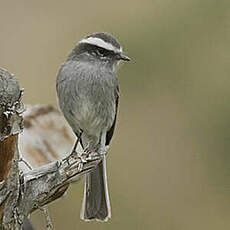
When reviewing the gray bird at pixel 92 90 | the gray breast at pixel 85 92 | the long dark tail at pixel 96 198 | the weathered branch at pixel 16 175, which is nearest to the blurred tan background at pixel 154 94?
the long dark tail at pixel 96 198

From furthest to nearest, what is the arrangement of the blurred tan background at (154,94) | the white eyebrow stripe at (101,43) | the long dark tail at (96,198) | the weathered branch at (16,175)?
the blurred tan background at (154,94)
the long dark tail at (96,198)
the white eyebrow stripe at (101,43)
the weathered branch at (16,175)

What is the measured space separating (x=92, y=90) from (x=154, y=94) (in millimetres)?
1522

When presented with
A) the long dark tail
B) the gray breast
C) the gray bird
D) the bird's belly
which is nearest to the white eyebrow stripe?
the gray bird

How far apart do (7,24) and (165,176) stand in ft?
4.60

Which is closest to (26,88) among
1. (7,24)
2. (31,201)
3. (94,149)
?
(7,24)

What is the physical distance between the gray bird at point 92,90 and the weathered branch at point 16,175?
24.7 inches

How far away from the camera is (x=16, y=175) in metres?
3.48

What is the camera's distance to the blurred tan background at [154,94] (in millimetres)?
5793

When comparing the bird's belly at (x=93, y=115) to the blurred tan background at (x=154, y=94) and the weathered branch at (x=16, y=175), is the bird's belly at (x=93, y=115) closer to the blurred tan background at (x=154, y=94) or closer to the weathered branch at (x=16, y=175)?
the weathered branch at (x=16, y=175)

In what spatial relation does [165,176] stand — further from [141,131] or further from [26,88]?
[26,88]

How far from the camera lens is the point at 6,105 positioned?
3320 mm

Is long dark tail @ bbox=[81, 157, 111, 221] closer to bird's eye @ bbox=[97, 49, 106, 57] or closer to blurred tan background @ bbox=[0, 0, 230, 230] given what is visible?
bird's eye @ bbox=[97, 49, 106, 57]

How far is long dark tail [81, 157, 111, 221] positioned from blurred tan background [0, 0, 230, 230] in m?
0.72

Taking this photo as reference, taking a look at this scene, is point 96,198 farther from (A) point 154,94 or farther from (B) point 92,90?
(A) point 154,94
